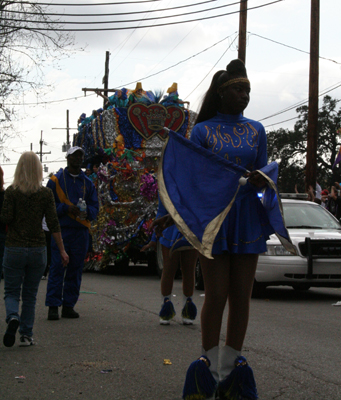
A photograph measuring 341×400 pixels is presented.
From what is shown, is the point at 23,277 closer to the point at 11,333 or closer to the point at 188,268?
the point at 11,333

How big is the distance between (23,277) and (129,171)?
779 centimetres

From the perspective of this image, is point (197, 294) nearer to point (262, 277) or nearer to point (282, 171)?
point (262, 277)

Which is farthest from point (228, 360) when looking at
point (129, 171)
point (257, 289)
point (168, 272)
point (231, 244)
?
point (129, 171)

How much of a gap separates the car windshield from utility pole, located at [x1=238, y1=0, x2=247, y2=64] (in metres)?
9.22

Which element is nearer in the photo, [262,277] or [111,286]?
[262,277]

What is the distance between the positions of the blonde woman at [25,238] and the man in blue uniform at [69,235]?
151 cm

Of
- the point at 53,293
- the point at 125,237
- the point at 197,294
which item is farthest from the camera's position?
the point at 125,237

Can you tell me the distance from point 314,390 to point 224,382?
77cm

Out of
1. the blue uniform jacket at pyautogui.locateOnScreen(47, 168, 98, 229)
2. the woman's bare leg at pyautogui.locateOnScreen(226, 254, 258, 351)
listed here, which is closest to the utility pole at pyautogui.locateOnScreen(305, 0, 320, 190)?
the blue uniform jacket at pyautogui.locateOnScreen(47, 168, 98, 229)

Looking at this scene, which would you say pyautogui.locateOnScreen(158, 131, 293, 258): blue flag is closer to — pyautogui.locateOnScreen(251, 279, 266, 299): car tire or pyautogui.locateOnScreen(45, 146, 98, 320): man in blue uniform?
pyautogui.locateOnScreen(45, 146, 98, 320): man in blue uniform

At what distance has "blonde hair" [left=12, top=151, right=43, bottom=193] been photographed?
217 inches

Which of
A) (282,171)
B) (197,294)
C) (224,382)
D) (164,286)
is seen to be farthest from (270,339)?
(282,171)

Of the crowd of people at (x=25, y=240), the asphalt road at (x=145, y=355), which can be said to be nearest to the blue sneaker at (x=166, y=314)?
the asphalt road at (x=145, y=355)

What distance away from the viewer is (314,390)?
394 centimetres
